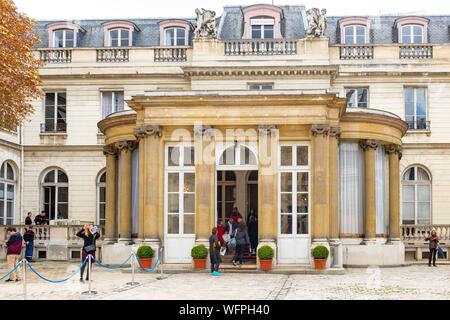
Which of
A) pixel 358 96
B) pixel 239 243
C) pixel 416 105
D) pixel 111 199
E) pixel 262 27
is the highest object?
pixel 262 27

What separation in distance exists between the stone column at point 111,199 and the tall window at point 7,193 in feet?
30.6

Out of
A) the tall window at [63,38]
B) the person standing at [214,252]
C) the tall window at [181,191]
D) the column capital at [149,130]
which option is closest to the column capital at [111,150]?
the column capital at [149,130]

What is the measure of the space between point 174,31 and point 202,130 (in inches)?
612

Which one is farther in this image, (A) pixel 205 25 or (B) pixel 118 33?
(B) pixel 118 33

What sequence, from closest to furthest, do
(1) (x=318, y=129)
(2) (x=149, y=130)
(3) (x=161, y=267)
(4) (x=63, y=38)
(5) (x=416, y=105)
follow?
(3) (x=161, y=267) < (1) (x=318, y=129) < (2) (x=149, y=130) < (5) (x=416, y=105) < (4) (x=63, y=38)

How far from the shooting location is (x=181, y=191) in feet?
86.6

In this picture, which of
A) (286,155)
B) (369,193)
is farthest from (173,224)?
(369,193)

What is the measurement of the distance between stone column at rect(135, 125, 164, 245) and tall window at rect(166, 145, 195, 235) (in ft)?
1.06

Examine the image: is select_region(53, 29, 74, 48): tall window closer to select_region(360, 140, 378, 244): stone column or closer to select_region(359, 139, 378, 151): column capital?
select_region(359, 139, 378, 151): column capital

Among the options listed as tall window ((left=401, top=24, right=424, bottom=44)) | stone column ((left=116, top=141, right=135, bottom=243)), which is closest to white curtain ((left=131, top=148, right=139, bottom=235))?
stone column ((left=116, top=141, right=135, bottom=243))

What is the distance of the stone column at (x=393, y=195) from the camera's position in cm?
2878

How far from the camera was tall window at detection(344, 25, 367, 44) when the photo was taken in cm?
3972

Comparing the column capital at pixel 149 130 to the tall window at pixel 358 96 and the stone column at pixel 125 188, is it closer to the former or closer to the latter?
the stone column at pixel 125 188

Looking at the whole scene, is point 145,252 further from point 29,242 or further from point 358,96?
point 358,96
